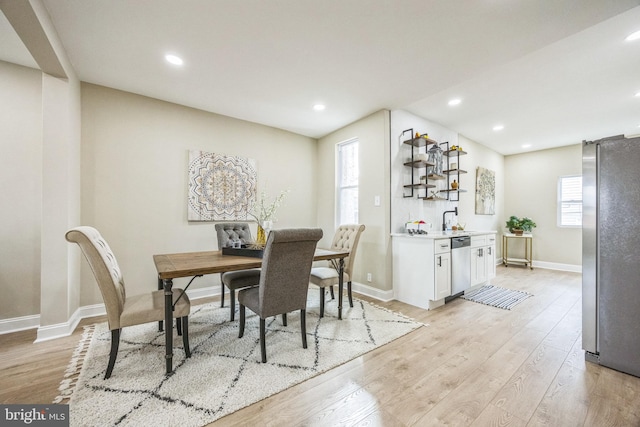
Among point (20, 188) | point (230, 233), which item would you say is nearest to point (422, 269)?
point (230, 233)

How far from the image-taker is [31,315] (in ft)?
8.39

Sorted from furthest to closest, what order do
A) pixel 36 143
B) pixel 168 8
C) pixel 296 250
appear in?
pixel 36 143
pixel 296 250
pixel 168 8

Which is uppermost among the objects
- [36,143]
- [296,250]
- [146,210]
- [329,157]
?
[329,157]

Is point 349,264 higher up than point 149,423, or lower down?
higher up

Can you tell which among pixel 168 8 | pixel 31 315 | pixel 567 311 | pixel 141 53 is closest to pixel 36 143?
pixel 141 53

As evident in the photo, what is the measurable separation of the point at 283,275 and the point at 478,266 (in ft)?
10.5

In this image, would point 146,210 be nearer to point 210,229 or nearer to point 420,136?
point 210,229

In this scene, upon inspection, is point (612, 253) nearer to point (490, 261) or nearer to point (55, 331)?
point (490, 261)

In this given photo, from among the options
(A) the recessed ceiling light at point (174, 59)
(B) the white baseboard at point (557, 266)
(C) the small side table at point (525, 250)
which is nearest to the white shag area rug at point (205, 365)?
(A) the recessed ceiling light at point (174, 59)

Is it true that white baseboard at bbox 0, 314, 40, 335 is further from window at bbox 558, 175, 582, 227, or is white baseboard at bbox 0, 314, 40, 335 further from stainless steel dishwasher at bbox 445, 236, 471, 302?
window at bbox 558, 175, 582, 227

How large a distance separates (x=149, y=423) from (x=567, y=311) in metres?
4.13

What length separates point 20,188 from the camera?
2498mm

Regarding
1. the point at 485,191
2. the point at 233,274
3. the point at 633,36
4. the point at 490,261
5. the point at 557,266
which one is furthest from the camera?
the point at 485,191

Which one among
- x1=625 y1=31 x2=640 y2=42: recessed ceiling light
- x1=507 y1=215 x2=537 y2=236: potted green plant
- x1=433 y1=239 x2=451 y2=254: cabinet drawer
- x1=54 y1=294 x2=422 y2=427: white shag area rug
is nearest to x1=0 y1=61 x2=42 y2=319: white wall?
x1=54 y1=294 x2=422 y2=427: white shag area rug
